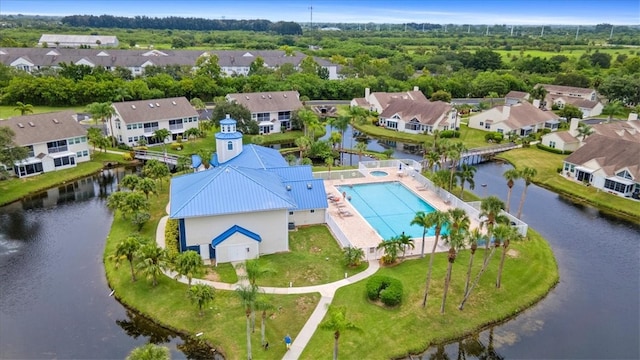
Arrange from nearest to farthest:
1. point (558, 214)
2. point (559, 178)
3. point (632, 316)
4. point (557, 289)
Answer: point (632, 316) → point (557, 289) → point (558, 214) → point (559, 178)

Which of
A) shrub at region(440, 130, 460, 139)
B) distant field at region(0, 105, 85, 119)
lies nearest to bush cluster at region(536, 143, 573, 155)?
shrub at region(440, 130, 460, 139)

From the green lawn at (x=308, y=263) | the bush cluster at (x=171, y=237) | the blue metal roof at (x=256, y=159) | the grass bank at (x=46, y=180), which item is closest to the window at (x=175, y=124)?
the grass bank at (x=46, y=180)

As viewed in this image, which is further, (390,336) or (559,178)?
(559,178)

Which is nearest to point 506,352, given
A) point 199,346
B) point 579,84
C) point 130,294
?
point 199,346

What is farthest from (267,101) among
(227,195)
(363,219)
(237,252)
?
(237,252)

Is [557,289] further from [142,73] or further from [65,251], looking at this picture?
[142,73]

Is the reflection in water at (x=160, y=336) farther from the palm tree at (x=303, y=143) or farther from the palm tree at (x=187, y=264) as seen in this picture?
the palm tree at (x=303, y=143)

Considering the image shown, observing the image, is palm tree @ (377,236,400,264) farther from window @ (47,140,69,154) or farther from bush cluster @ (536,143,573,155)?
bush cluster @ (536,143,573,155)

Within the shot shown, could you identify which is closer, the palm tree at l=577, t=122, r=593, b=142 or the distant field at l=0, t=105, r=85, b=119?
the palm tree at l=577, t=122, r=593, b=142
